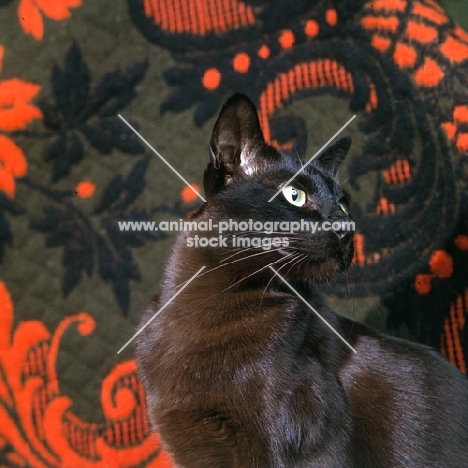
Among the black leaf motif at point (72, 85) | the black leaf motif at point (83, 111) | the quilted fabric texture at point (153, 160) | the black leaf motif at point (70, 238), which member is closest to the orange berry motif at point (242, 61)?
the quilted fabric texture at point (153, 160)

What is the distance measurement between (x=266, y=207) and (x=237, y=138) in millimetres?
116

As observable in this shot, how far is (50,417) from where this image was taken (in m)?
0.95

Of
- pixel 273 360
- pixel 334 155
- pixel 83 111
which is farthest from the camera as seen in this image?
pixel 83 111

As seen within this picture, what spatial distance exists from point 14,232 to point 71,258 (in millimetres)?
123

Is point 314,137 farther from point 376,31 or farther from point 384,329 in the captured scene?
point 384,329

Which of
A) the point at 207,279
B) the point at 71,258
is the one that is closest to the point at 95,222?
the point at 71,258

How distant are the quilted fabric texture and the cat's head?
29 cm

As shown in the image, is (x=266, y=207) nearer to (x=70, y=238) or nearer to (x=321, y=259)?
(x=321, y=259)

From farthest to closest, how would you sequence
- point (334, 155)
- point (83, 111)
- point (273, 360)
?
point (83, 111) < point (334, 155) < point (273, 360)

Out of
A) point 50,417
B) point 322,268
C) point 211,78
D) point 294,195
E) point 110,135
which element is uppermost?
point 211,78

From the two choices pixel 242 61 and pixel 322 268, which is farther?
pixel 242 61

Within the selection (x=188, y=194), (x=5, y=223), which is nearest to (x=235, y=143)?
(x=188, y=194)

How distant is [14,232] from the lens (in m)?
0.97

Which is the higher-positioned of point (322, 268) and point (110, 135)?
point (110, 135)
